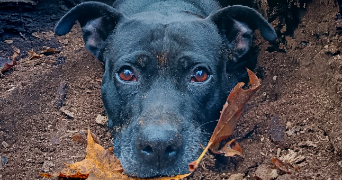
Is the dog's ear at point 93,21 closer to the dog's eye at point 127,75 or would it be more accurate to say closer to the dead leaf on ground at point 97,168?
the dog's eye at point 127,75

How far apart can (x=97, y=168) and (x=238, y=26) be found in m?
2.23

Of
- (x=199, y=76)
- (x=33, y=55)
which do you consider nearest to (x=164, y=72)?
(x=199, y=76)

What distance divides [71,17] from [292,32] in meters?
2.59

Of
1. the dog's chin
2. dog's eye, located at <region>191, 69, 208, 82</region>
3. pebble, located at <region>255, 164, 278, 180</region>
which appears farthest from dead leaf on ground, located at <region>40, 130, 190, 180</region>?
dog's eye, located at <region>191, 69, 208, 82</region>

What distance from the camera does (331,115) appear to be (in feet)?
8.78

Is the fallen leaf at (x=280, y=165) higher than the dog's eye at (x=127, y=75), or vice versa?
the fallen leaf at (x=280, y=165)

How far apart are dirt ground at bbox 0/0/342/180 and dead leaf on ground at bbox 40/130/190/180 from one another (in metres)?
0.26

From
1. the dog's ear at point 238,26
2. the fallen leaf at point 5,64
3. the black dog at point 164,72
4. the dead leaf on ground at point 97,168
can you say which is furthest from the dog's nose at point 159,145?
the fallen leaf at point 5,64

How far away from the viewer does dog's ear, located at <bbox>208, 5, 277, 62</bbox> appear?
3.24 metres

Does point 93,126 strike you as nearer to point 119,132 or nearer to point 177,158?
point 119,132

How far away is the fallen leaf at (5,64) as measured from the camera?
4.46 meters

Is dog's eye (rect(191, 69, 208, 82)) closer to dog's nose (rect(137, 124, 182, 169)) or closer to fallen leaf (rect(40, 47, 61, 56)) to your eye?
dog's nose (rect(137, 124, 182, 169))

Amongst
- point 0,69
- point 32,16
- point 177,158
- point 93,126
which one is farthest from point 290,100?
point 32,16

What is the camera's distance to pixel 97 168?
8.40ft
